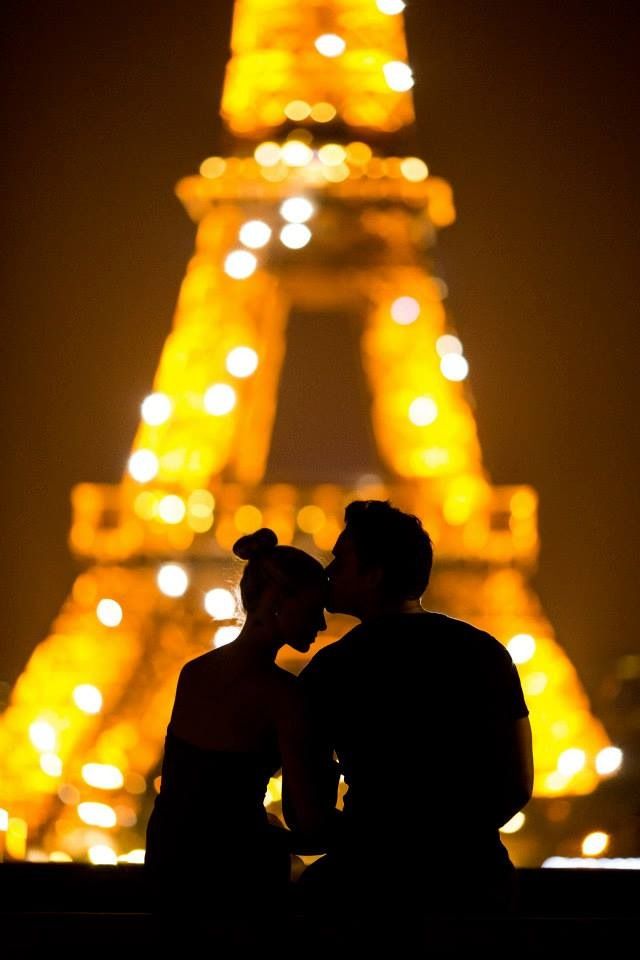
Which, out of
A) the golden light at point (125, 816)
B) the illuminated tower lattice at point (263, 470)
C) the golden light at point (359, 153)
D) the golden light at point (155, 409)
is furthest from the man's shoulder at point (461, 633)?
the golden light at point (359, 153)

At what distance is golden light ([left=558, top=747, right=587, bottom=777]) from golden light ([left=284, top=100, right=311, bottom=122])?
343 centimetres

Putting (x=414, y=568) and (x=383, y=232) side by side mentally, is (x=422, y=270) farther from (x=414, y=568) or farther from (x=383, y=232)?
(x=414, y=568)

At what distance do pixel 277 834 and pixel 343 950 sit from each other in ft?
0.68

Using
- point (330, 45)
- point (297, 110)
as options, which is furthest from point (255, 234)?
point (330, 45)

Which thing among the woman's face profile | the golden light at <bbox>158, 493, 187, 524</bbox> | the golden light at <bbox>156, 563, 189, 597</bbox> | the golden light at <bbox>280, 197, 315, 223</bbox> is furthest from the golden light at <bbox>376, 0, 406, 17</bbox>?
the woman's face profile

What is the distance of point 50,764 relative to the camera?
19.1 feet

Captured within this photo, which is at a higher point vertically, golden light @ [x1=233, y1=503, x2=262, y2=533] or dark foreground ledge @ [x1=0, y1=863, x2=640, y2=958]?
golden light @ [x1=233, y1=503, x2=262, y2=533]

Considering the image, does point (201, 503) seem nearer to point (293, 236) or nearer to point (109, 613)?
point (109, 613)

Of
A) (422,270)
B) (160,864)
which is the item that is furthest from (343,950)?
(422,270)

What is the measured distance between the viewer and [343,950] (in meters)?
1.84

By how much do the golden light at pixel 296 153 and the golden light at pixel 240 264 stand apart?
527 millimetres

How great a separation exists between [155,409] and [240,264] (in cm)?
97

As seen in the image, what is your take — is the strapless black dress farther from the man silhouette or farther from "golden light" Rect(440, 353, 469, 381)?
"golden light" Rect(440, 353, 469, 381)

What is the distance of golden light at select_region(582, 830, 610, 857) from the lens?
584 cm
